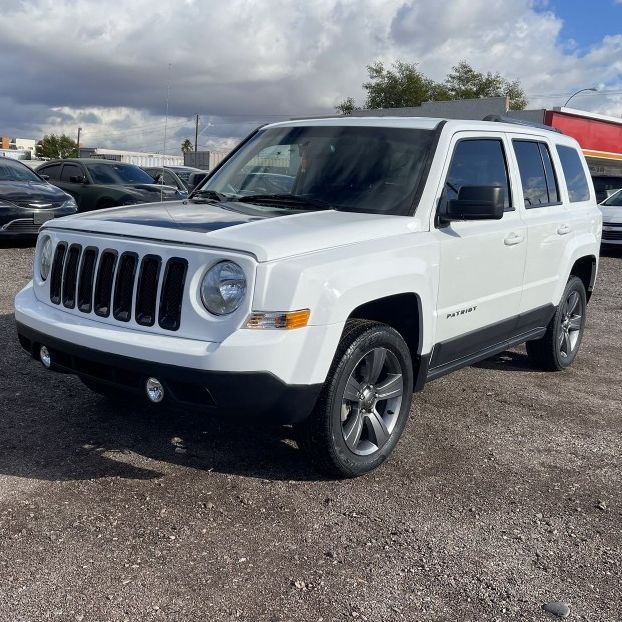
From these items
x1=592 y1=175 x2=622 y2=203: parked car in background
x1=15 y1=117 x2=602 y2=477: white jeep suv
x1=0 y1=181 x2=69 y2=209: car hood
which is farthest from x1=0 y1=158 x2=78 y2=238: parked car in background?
x1=592 y1=175 x2=622 y2=203: parked car in background

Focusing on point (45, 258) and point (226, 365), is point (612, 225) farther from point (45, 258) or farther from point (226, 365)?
point (226, 365)

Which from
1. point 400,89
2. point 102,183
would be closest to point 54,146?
point 400,89

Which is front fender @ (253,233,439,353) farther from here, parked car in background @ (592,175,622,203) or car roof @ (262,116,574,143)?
parked car in background @ (592,175,622,203)

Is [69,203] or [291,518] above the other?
[69,203]

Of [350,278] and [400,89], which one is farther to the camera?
[400,89]

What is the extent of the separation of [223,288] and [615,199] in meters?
16.1

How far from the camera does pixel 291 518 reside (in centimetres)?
358

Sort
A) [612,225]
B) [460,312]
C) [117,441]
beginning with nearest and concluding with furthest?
[117,441], [460,312], [612,225]

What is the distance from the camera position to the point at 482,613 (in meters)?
2.88

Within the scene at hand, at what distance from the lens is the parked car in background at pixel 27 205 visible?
11.9 meters

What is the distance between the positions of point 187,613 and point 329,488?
127 centimetres

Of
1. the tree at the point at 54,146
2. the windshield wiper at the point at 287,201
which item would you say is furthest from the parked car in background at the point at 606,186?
the tree at the point at 54,146

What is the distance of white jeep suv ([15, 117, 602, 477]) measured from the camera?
3428 mm

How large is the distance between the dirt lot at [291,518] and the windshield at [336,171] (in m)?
1.43
